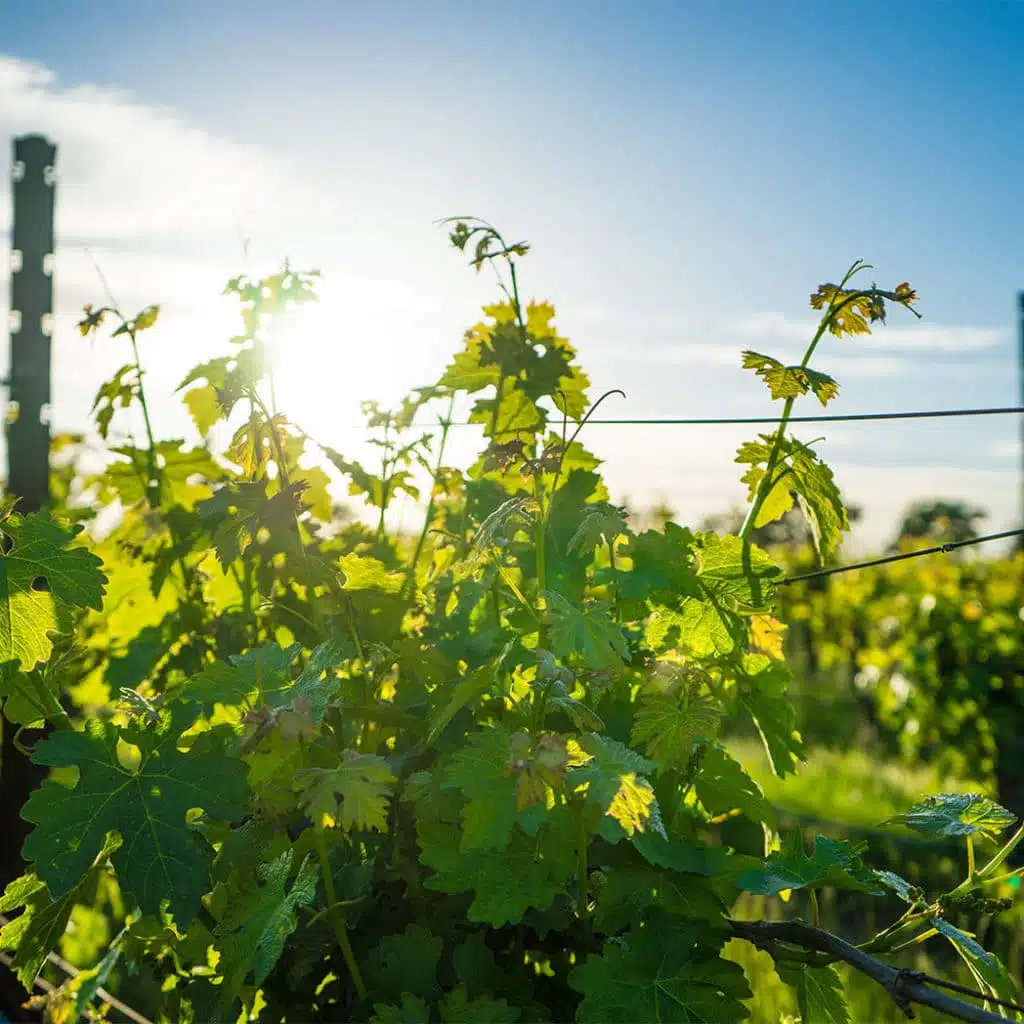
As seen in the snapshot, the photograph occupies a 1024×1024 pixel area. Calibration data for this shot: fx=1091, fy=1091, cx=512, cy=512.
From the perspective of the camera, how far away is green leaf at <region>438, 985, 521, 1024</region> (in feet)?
4.77

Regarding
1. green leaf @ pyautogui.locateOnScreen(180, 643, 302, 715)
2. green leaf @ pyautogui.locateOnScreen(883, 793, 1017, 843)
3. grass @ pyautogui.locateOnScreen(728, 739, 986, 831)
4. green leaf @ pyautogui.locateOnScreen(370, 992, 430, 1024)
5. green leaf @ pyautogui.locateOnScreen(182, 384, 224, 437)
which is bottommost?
grass @ pyautogui.locateOnScreen(728, 739, 986, 831)

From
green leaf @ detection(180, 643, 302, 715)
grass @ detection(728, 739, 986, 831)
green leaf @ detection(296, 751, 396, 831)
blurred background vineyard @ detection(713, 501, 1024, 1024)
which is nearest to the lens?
green leaf @ detection(296, 751, 396, 831)

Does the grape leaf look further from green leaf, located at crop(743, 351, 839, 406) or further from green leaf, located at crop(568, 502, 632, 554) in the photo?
green leaf, located at crop(568, 502, 632, 554)

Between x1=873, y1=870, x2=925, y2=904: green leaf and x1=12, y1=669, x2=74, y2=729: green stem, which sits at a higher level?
x1=12, y1=669, x2=74, y2=729: green stem

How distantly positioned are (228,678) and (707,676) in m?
0.71

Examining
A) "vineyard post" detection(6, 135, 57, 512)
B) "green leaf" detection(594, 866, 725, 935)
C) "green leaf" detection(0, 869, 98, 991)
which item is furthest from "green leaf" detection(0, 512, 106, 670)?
"vineyard post" detection(6, 135, 57, 512)

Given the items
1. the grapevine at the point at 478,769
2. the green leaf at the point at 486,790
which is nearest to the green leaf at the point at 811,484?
the grapevine at the point at 478,769

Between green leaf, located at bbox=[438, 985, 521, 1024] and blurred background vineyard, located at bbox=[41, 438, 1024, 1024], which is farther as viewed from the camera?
blurred background vineyard, located at bbox=[41, 438, 1024, 1024]

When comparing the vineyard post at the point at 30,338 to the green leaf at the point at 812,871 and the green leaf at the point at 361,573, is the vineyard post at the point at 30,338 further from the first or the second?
the green leaf at the point at 812,871

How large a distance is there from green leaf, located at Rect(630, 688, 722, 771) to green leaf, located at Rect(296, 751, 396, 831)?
38 cm

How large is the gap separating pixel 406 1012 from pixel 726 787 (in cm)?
61

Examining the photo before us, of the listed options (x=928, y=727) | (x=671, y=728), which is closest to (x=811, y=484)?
(x=671, y=728)

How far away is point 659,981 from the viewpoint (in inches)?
59.4

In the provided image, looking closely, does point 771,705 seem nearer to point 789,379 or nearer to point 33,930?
point 789,379
